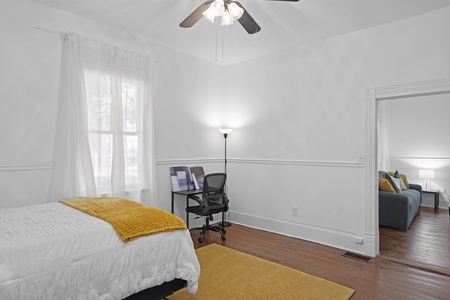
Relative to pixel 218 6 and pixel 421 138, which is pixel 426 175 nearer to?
pixel 421 138

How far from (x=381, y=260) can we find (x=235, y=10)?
3139mm

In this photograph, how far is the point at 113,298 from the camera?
1783 mm

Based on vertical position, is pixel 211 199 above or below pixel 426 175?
below

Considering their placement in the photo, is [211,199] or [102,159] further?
[211,199]

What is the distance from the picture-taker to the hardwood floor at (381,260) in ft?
8.66

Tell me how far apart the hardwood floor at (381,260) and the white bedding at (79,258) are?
1.59 metres

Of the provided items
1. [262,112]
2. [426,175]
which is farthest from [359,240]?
[426,175]

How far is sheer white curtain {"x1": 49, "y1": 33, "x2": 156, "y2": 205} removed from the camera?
3029 mm

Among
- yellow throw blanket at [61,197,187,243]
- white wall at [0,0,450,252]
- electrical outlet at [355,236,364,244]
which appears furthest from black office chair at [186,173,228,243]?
electrical outlet at [355,236,364,244]

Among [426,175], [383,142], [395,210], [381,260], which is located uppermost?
[383,142]

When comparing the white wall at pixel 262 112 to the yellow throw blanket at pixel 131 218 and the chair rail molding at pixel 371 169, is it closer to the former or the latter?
the chair rail molding at pixel 371 169

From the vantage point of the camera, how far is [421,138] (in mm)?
6445

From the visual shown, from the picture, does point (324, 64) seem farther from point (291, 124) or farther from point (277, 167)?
point (277, 167)

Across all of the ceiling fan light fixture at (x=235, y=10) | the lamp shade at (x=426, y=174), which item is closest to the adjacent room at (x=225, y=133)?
the ceiling fan light fixture at (x=235, y=10)
